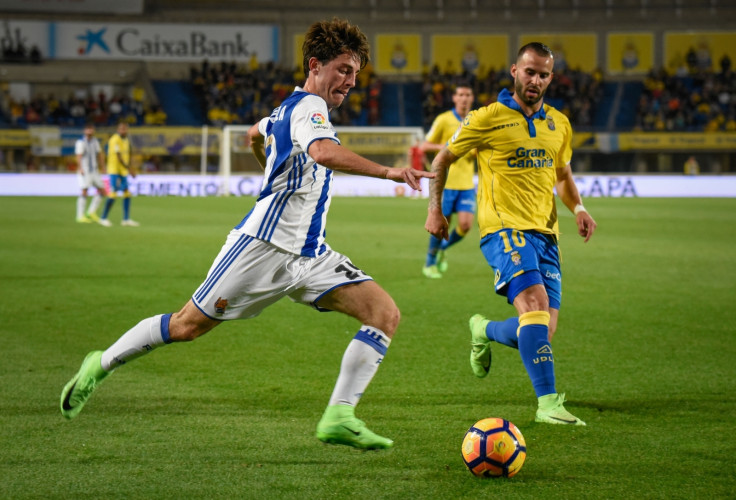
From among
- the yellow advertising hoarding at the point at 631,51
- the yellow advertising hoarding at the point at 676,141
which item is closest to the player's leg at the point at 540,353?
the yellow advertising hoarding at the point at 676,141

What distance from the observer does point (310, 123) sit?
3891 millimetres

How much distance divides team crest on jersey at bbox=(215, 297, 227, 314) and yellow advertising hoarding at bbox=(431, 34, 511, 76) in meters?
39.2

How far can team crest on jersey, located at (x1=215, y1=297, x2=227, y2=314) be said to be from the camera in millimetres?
4203

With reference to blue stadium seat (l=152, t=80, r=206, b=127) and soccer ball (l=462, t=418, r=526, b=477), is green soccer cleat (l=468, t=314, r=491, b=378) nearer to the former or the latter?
soccer ball (l=462, t=418, r=526, b=477)

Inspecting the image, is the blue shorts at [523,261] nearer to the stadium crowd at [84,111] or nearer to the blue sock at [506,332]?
the blue sock at [506,332]

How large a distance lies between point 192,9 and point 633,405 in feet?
134

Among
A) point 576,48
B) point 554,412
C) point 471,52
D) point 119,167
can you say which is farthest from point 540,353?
point 576,48

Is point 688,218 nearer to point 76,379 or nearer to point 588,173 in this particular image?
point 588,173

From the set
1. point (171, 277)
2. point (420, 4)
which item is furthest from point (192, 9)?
point (171, 277)

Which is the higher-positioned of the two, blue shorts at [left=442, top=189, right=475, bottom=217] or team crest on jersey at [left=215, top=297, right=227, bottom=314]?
blue shorts at [left=442, top=189, right=475, bottom=217]

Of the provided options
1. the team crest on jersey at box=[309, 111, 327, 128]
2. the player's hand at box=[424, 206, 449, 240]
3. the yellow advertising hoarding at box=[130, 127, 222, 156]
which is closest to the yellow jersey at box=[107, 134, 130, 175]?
the yellow advertising hoarding at box=[130, 127, 222, 156]

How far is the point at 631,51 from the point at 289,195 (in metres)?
41.0

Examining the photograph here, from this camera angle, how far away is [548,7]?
42812 millimetres

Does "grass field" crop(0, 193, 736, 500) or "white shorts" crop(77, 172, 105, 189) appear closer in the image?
"grass field" crop(0, 193, 736, 500)
